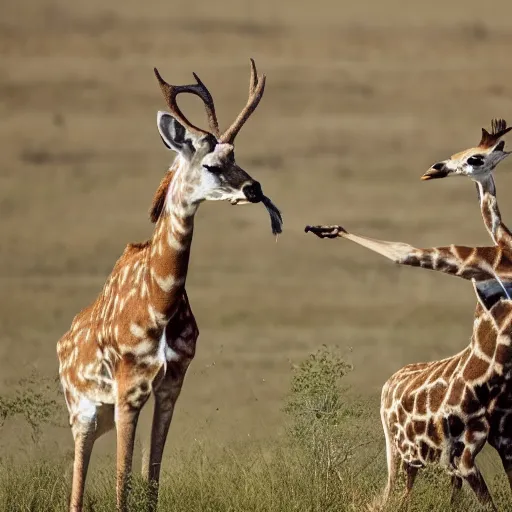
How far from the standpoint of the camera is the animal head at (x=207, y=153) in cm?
827

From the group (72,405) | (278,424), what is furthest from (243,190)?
(278,424)

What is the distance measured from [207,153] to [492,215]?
1674 mm

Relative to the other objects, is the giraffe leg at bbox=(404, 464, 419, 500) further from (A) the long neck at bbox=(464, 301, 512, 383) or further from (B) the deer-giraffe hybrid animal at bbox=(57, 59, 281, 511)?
(B) the deer-giraffe hybrid animal at bbox=(57, 59, 281, 511)

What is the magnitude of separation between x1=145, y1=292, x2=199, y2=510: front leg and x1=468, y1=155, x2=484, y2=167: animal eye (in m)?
1.88

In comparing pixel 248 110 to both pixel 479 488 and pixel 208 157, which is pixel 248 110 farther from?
pixel 479 488

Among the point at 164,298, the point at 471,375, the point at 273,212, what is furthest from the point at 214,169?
the point at 471,375

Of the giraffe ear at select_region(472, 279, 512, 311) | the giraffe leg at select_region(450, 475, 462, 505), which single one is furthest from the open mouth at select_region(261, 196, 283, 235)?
the giraffe leg at select_region(450, 475, 462, 505)

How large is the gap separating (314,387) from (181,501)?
1.14 meters

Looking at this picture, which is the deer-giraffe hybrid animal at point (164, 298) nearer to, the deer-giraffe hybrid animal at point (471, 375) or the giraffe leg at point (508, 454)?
the deer-giraffe hybrid animal at point (471, 375)

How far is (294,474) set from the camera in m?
9.35

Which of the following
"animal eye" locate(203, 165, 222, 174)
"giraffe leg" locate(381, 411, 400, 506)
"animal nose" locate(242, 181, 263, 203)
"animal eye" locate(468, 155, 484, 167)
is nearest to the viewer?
"animal nose" locate(242, 181, 263, 203)

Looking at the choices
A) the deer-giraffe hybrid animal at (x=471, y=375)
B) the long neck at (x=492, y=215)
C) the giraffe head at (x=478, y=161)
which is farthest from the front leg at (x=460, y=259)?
the giraffe head at (x=478, y=161)

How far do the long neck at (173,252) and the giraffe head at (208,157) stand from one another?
0.06 meters

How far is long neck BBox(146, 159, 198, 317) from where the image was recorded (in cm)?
850
